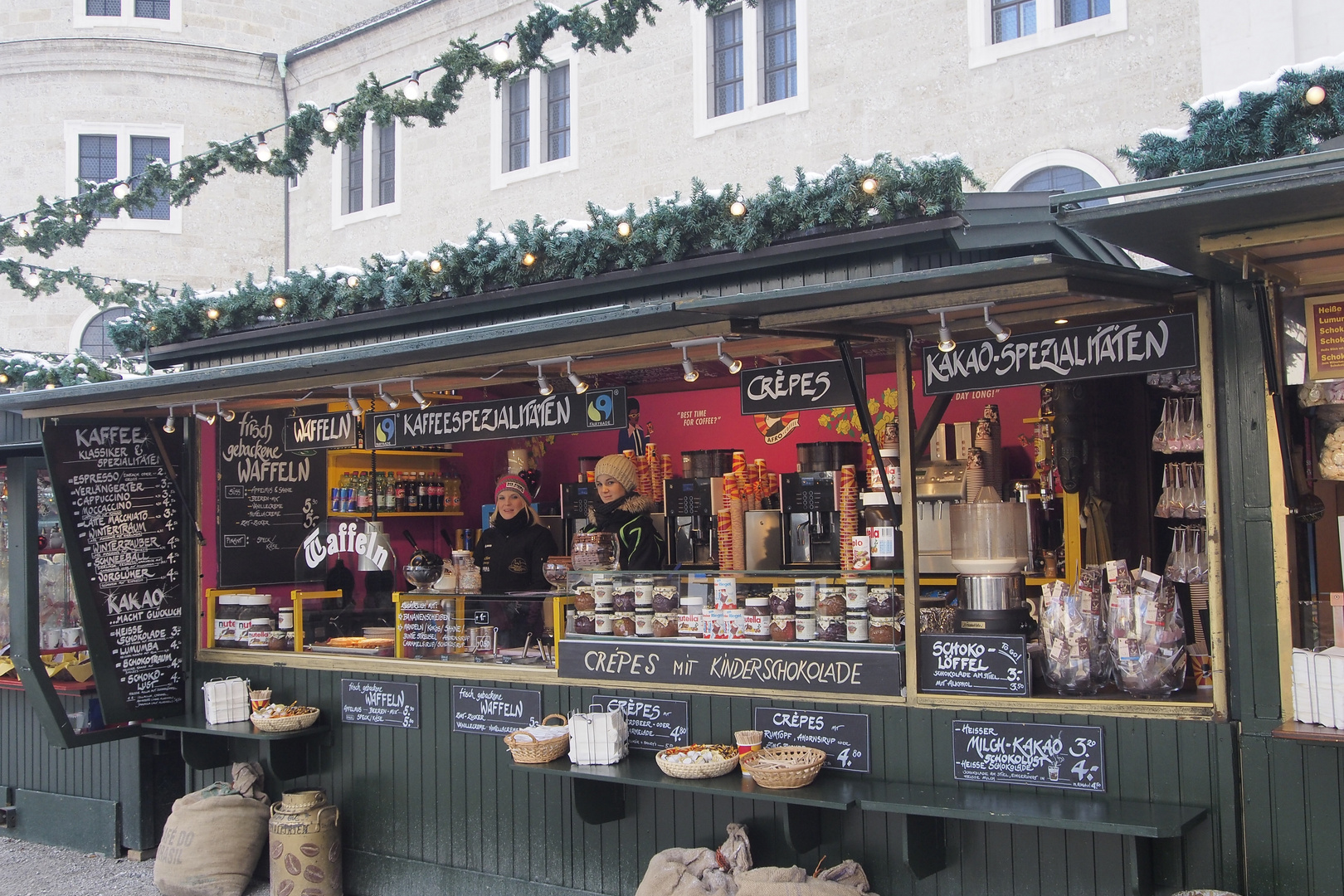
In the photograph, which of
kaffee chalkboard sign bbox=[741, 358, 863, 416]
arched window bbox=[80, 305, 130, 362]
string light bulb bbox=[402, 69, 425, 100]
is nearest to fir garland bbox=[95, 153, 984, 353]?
string light bulb bbox=[402, 69, 425, 100]

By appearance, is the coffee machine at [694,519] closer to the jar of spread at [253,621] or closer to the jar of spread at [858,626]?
the jar of spread at [253,621]

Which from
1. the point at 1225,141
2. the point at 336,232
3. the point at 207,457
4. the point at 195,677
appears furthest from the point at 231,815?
the point at 336,232

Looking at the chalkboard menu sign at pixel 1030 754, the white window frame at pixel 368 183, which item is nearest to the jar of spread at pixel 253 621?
the chalkboard menu sign at pixel 1030 754

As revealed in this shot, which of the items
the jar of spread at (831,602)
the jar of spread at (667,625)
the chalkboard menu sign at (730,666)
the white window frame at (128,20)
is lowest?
the chalkboard menu sign at (730,666)

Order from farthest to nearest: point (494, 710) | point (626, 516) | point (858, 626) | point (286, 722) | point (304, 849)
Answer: point (626, 516) < point (286, 722) < point (304, 849) < point (494, 710) < point (858, 626)

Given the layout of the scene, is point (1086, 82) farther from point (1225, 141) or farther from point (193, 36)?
point (193, 36)

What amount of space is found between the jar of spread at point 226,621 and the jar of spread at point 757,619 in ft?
12.4

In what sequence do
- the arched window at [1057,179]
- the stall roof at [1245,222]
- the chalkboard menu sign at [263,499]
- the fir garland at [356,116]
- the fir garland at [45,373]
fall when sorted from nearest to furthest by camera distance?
1. the stall roof at [1245,222]
2. the fir garland at [356,116]
3. the chalkboard menu sign at [263,499]
4. the fir garland at [45,373]
5. the arched window at [1057,179]

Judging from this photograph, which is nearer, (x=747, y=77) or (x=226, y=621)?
(x=226, y=621)

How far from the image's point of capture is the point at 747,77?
61.1ft

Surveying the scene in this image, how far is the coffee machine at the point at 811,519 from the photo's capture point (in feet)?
31.3

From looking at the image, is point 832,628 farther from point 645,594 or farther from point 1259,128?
point 1259,128

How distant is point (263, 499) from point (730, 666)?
406 centimetres

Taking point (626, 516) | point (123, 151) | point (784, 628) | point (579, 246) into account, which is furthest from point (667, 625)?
point (123, 151)
